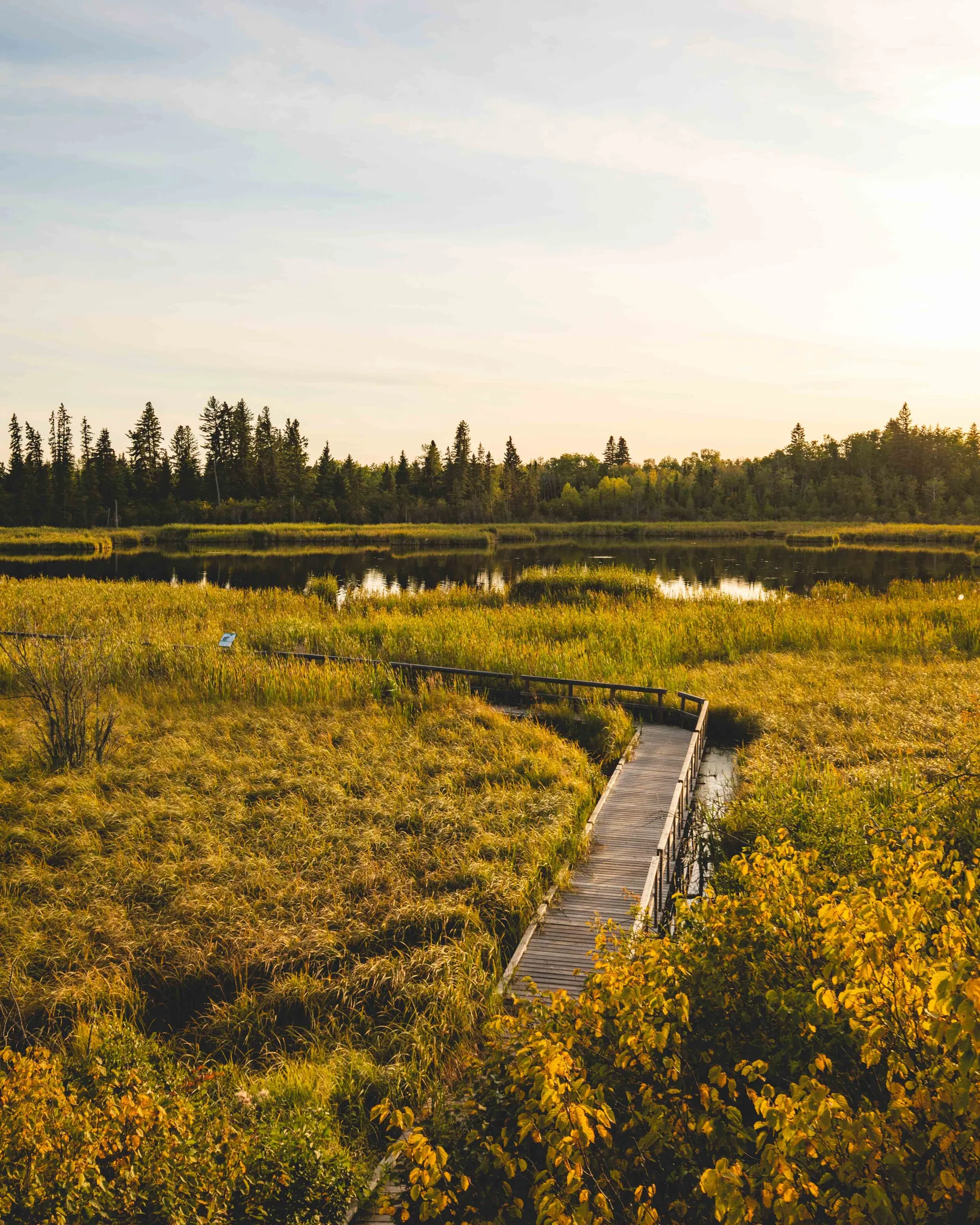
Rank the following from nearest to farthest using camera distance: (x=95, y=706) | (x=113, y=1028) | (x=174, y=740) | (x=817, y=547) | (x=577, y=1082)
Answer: (x=577, y=1082)
(x=113, y=1028)
(x=174, y=740)
(x=95, y=706)
(x=817, y=547)

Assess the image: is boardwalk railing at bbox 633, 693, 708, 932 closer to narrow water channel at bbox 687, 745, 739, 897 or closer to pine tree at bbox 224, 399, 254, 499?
narrow water channel at bbox 687, 745, 739, 897

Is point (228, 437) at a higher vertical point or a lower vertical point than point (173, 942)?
higher

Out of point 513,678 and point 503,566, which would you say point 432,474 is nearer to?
point 503,566

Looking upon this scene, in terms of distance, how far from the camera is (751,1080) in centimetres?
411

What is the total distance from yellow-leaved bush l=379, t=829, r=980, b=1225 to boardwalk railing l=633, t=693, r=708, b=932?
129 centimetres

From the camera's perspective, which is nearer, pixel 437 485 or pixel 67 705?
pixel 67 705

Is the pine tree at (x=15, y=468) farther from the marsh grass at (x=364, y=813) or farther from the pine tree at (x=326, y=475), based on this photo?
the marsh grass at (x=364, y=813)

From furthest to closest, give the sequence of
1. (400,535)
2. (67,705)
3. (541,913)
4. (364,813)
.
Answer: (400,535), (67,705), (364,813), (541,913)

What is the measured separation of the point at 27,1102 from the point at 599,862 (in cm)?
642

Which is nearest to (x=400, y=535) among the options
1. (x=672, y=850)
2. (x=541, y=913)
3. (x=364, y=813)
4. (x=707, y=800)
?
(x=707, y=800)

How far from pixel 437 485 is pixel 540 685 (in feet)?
318

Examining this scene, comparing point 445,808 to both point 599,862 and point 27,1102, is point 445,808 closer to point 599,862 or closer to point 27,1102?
point 599,862

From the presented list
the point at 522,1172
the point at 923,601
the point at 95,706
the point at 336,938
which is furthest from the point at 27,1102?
the point at 923,601

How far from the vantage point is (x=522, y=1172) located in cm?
467
